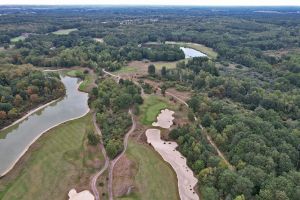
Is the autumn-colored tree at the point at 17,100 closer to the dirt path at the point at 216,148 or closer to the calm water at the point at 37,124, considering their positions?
the calm water at the point at 37,124

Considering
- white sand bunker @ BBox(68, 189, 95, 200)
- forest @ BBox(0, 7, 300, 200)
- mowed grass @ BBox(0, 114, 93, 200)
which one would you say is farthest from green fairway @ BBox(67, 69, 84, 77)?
white sand bunker @ BBox(68, 189, 95, 200)

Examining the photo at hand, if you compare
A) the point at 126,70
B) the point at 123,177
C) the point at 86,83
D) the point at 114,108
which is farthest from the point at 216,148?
the point at 126,70

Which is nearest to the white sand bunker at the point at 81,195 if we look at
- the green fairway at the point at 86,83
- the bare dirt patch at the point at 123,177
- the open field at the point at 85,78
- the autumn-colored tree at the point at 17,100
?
the bare dirt patch at the point at 123,177

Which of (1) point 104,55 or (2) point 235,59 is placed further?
(2) point 235,59

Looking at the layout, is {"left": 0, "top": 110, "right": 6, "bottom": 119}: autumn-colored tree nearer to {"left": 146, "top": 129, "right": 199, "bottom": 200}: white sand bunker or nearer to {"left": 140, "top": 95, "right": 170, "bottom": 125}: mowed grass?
{"left": 140, "top": 95, "right": 170, "bottom": 125}: mowed grass

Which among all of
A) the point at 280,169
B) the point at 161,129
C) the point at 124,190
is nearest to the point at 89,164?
the point at 124,190

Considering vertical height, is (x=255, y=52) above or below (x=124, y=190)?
below

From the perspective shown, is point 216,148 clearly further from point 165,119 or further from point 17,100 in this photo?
point 17,100

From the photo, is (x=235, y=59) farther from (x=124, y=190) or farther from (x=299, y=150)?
(x=124, y=190)
